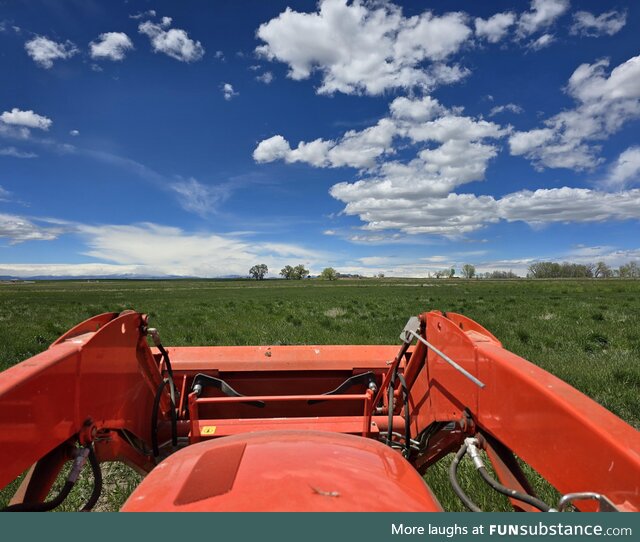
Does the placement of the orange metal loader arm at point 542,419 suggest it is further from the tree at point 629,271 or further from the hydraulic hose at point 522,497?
the tree at point 629,271

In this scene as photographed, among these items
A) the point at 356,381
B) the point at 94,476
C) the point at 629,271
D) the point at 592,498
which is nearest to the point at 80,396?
the point at 94,476

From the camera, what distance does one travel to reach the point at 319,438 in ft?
5.08

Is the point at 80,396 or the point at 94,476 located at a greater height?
the point at 80,396

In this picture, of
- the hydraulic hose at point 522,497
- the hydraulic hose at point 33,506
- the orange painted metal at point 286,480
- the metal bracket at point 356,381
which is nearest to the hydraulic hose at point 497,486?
the hydraulic hose at point 522,497

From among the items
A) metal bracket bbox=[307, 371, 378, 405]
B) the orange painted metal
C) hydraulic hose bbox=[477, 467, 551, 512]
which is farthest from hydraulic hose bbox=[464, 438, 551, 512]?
metal bracket bbox=[307, 371, 378, 405]

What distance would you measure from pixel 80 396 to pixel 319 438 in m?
1.25

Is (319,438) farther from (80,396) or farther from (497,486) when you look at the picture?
(80,396)

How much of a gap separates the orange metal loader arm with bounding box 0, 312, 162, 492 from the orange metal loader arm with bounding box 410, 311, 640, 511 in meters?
1.96

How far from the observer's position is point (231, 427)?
2.84m

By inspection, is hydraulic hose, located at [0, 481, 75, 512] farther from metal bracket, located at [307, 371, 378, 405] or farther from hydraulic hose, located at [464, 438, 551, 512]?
metal bracket, located at [307, 371, 378, 405]

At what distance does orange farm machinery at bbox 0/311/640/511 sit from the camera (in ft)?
4.09

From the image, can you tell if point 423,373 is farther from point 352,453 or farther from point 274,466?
point 274,466

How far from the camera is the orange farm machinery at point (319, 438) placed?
125cm
